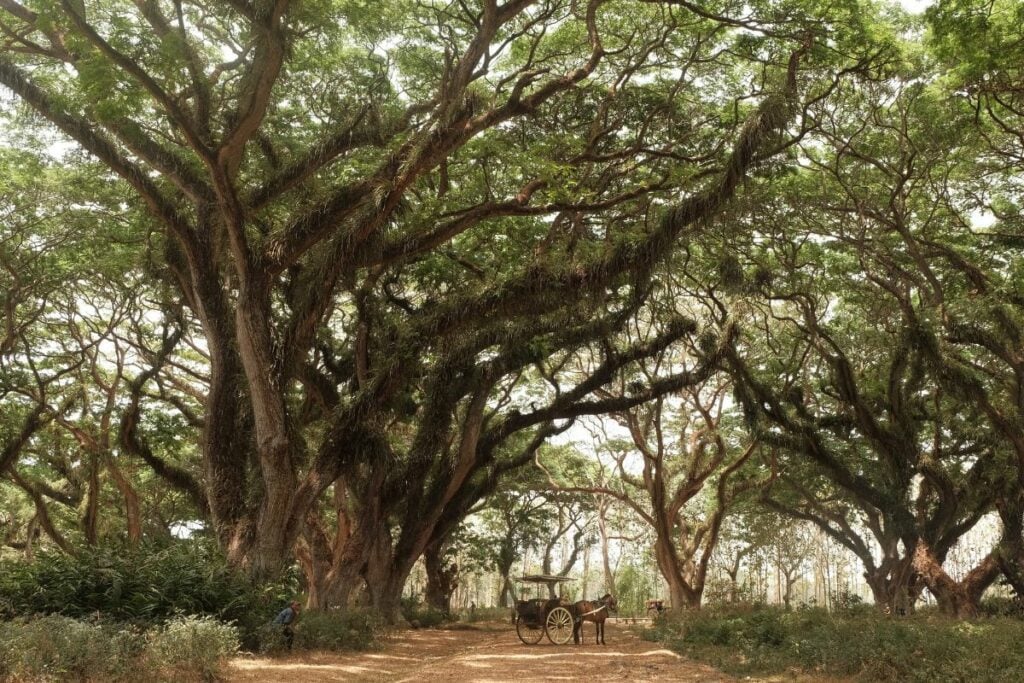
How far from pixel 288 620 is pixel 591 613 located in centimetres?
584

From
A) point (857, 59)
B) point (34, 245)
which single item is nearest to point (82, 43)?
point (34, 245)

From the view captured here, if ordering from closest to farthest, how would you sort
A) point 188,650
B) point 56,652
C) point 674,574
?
point 56,652
point 188,650
point 674,574

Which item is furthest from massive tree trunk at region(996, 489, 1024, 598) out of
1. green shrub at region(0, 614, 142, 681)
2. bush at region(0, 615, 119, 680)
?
bush at region(0, 615, 119, 680)

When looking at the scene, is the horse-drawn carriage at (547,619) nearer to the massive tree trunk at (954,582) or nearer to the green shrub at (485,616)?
the massive tree trunk at (954,582)

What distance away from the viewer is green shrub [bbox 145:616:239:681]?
7.93 metres

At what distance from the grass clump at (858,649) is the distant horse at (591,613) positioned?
124 centimetres

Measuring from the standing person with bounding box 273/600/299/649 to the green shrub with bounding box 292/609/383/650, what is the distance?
132 mm

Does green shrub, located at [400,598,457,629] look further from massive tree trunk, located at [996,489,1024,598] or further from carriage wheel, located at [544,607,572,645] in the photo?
massive tree trunk, located at [996,489,1024,598]

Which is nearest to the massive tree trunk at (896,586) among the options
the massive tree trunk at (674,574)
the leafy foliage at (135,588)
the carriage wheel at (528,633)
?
the massive tree trunk at (674,574)

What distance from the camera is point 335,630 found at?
12898 millimetres

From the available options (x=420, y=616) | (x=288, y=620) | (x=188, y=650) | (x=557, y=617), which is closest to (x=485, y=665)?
(x=288, y=620)

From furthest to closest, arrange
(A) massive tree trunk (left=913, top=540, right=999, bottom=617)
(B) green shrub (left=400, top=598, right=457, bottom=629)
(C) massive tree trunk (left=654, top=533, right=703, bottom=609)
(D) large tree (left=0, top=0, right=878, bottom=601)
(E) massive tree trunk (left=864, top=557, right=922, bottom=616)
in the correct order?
(B) green shrub (left=400, top=598, right=457, bottom=629) < (C) massive tree trunk (left=654, top=533, right=703, bottom=609) < (E) massive tree trunk (left=864, top=557, right=922, bottom=616) < (A) massive tree trunk (left=913, top=540, right=999, bottom=617) < (D) large tree (left=0, top=0, right=878, bottom=601)

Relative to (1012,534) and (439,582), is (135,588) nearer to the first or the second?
(1012,534)

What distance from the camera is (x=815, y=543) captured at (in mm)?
44344
